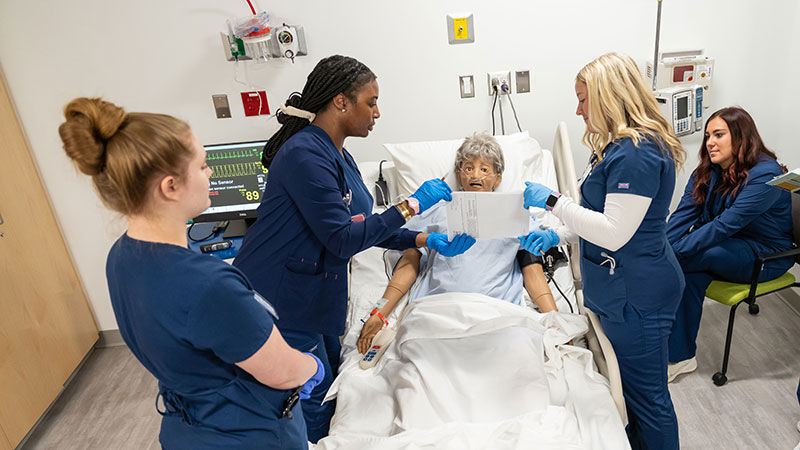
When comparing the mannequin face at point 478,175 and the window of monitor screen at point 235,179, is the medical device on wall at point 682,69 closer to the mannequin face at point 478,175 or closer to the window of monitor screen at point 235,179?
the mannequin face at point 478,175

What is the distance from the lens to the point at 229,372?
3.71ft

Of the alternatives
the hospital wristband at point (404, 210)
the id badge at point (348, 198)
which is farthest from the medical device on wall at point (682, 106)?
the id badge at point (348, 198)

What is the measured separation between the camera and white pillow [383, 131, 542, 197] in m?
2.60

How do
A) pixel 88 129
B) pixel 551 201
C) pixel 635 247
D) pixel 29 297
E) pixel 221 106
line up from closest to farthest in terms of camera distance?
pixel 88 129
pixel 635 247
pixel 551 201
pixel 29 297
pixel 221 106

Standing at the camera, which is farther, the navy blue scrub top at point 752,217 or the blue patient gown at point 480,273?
Result: the navy blue scrub top at point 752,217

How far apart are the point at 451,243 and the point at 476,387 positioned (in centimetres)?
54

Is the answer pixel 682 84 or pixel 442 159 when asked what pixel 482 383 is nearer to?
pixel 442 159

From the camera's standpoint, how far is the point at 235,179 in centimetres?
269

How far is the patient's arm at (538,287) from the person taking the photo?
209 cm

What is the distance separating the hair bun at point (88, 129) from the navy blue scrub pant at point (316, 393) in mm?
946

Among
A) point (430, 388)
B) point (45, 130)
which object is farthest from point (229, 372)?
point (45, 130)

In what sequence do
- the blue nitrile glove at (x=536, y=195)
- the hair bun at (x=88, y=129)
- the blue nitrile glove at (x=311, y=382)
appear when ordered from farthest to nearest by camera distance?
the blue nitrile glove at (x=536, y=195) → the blue nitrile glove at (x=311, y=382) → the hair bun at (x=88, y=129)

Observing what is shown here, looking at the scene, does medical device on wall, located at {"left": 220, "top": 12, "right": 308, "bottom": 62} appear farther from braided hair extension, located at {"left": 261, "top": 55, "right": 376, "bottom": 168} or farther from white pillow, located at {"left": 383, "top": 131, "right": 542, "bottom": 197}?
braided hair extension, located at {"left": 261, "top": 55, "right": 376, "bottom": 168}

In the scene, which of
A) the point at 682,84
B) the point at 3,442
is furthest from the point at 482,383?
the point at 3,442
